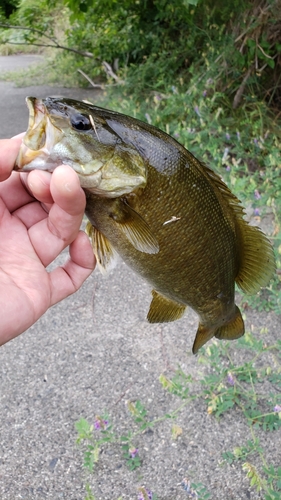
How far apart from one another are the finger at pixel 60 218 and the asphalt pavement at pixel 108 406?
3.74 ft

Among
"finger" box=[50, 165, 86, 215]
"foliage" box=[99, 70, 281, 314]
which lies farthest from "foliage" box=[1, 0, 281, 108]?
"finger" box=[50, 165, 86, 215]

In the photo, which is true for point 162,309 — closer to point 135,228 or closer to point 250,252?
point 250,252

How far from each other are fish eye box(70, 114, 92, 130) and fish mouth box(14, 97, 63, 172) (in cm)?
5

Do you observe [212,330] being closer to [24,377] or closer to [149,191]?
[149,191]

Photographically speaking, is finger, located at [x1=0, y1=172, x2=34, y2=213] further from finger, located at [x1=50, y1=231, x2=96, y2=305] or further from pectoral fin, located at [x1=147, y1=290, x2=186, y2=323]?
pectoral fin, located at [x1=147, y1=290, x2=186, y2=323]

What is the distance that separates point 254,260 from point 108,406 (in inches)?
49.4

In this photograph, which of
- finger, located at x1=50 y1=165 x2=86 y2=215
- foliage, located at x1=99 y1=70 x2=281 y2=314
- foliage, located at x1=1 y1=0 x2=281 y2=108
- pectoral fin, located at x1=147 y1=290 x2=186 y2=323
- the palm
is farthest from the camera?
foliage, located at x1=1 y1=0 x2=281 y2=108

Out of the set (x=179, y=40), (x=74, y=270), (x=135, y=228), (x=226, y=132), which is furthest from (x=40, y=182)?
(x=179, y=40)

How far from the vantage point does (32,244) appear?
60.6 inches

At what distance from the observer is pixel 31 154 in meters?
1.19

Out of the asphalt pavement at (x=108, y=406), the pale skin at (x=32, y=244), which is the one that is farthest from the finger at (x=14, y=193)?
the asphalt pavement at (x=108, y=406)

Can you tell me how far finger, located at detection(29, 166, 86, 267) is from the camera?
115cm

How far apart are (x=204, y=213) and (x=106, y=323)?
1.70m

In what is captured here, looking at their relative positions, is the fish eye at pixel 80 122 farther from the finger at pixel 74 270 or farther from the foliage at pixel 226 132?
the foliage at pixel 226 132
